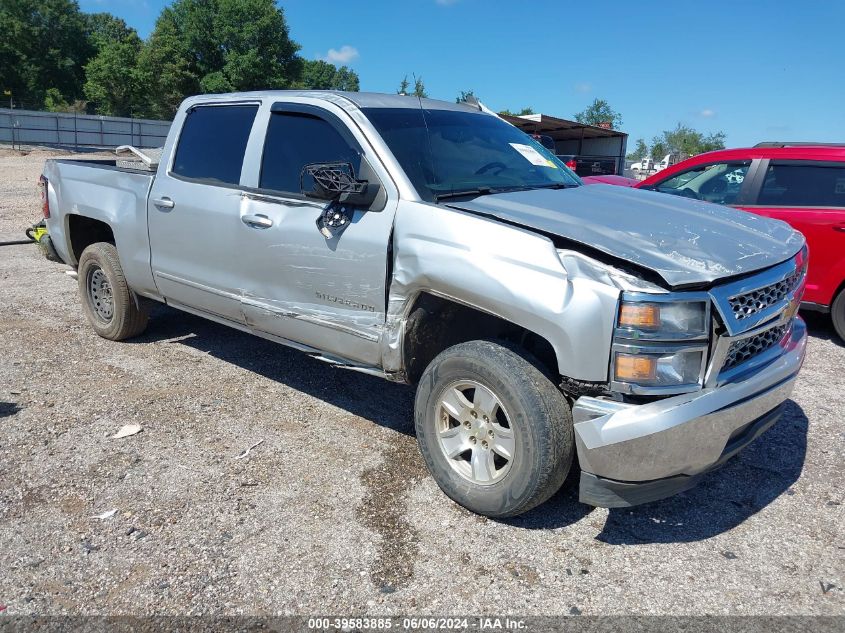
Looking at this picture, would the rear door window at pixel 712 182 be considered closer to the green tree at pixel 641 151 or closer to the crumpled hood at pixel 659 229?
the crumpled hood at pixel 659 229

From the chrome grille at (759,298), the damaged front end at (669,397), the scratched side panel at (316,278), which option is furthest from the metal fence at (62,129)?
the damaged front end at (669,397)

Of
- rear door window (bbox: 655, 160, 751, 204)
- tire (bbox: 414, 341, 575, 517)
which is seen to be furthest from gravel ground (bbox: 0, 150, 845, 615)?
rear door window (bbox: 655, 160, 751, 204)

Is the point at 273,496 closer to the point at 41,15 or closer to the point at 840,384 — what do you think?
the point at 840,384

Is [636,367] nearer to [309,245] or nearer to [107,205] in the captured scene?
[309,245]

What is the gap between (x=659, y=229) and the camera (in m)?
3.13

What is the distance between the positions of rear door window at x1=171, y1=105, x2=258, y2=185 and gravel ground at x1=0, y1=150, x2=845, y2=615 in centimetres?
155

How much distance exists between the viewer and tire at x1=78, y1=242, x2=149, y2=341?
18.1 feet

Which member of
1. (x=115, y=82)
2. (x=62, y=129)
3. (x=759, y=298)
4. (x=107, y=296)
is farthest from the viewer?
(x=115, y=82)

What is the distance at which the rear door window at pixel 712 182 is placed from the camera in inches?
259

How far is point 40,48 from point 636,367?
75876 millimetres

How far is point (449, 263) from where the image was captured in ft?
10.4

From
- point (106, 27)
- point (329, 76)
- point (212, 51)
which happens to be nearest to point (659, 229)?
point (212, 51)

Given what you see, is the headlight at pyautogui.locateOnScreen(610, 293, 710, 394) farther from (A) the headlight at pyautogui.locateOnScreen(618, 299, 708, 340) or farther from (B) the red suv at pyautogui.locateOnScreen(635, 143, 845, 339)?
(B) the red suv at pyautogui.locateOnScreen(635, 143, 845, 339)

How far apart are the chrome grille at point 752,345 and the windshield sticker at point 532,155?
70.5 inches
